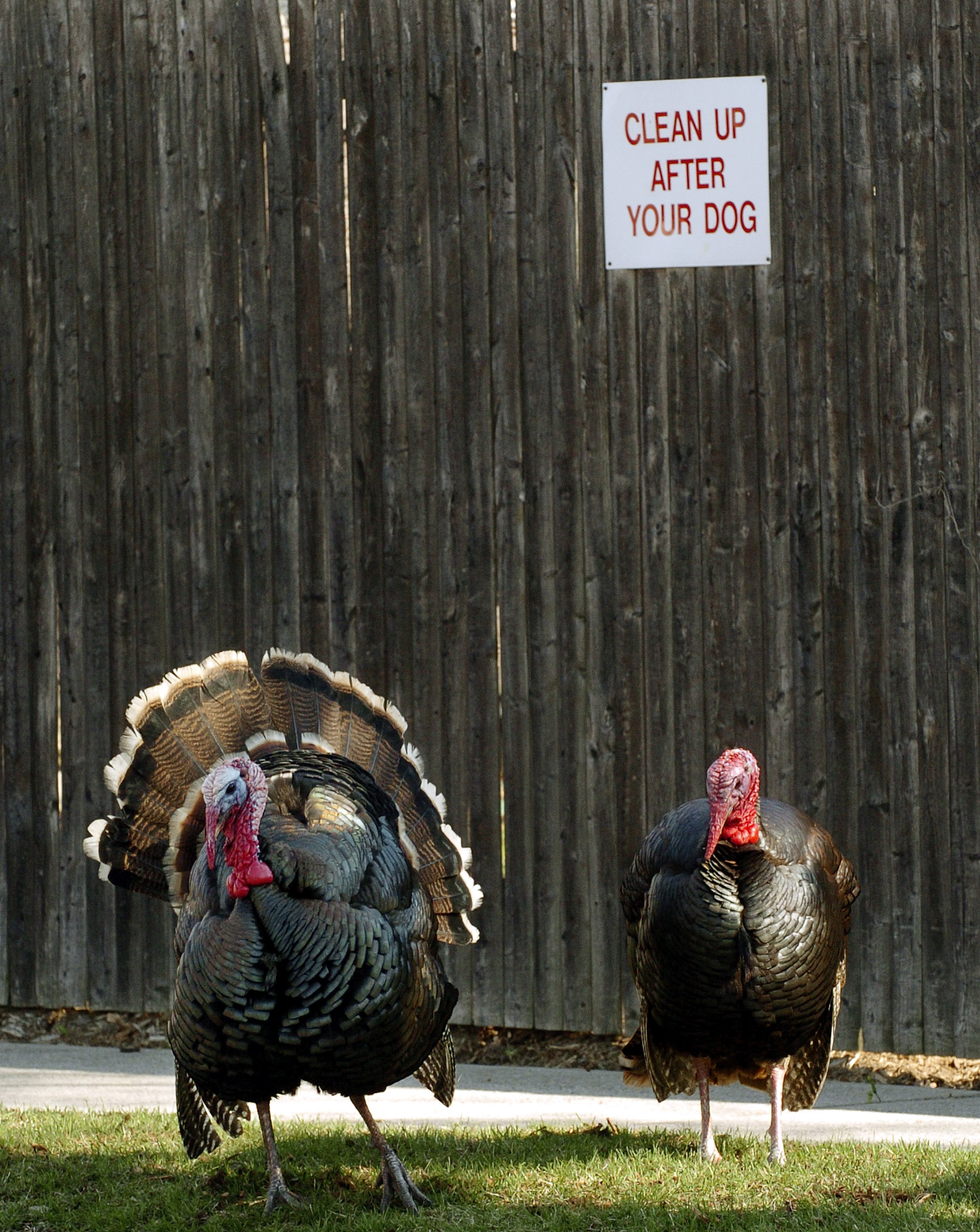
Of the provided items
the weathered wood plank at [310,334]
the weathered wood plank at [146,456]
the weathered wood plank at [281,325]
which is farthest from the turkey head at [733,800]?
the weathered wood plank at [146,456]

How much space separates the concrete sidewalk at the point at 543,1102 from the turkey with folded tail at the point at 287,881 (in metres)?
0.65

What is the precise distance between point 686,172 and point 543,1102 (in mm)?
3310

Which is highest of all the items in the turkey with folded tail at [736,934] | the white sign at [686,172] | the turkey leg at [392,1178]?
the white sign at [686,172]

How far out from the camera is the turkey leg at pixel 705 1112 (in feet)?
13.6

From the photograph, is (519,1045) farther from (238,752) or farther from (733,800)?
(733,800)

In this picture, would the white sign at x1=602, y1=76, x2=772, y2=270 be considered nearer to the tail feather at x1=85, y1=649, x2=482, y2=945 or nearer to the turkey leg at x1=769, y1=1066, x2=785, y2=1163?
the tail feather at x1=85, y1=649, x2=482, y2=945

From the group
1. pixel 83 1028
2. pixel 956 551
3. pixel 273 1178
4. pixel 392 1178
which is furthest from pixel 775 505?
pixel 83 1028

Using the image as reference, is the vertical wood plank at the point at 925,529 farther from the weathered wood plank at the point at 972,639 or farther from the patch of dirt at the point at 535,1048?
the patch of dirt at the point at 535,1048

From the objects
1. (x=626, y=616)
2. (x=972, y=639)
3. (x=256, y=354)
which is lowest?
(x=972, y=639)

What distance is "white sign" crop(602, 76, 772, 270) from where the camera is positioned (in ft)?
16.3

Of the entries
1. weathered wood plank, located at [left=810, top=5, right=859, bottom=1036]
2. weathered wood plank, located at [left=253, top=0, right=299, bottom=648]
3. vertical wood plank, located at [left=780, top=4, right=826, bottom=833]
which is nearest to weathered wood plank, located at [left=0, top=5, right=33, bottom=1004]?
weathered wood plank, located at [left=253, top=0, right=299, bottom=648]

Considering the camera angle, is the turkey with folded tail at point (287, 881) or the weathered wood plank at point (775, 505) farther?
the weathered wood plank at point (775, 505)

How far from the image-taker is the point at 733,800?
3.77 metres

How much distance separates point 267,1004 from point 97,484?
2706 mm
